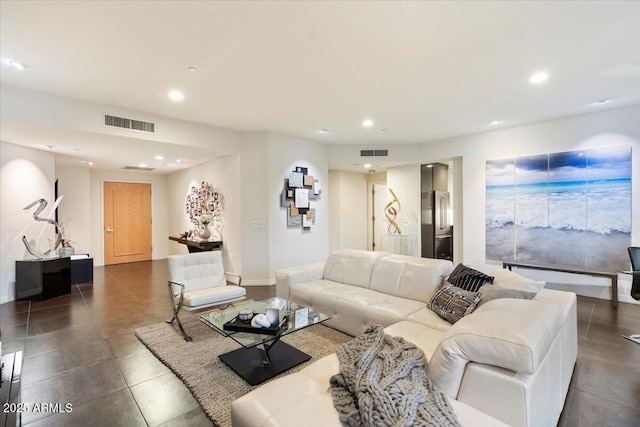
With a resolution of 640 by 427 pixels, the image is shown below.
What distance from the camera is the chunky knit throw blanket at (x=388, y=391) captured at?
112cm

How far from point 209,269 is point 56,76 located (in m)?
2.75

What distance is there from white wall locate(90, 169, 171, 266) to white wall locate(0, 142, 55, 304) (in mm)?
2121

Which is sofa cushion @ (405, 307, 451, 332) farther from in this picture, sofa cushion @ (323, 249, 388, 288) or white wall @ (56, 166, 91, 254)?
white wall @ (56, 166, 91, 254)

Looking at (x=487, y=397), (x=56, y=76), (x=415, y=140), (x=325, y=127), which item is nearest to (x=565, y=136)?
(x=415, y=140)

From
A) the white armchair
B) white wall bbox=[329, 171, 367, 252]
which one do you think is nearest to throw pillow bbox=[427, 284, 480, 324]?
the white armchair

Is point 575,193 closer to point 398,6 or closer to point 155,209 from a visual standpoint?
point 398,6

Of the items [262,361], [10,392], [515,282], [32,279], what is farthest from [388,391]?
[32,279]

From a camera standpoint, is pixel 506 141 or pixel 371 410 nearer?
pixel 371 410

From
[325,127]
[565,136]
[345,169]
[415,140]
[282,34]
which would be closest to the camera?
[282,34]

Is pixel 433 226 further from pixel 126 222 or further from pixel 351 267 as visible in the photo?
pixel 126 222

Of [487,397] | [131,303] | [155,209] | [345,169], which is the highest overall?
[345,169]

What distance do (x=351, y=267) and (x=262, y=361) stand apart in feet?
5.54

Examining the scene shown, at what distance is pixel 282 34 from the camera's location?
2.47 metres

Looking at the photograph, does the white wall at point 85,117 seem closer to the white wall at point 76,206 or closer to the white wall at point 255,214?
the white wall at point 255,214
